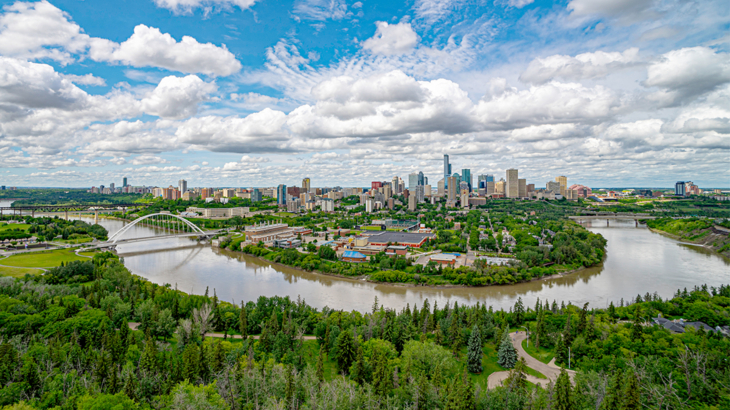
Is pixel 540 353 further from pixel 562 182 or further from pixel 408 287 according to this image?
pixel 562 182

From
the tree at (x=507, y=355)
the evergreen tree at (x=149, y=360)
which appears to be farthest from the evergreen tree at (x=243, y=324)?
the tree at (x=507, y=355)

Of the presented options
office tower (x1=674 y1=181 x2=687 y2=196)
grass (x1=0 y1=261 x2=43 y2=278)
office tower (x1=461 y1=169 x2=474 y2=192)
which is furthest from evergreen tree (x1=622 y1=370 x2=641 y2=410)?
office tower (x1=461 y1=169 x2=474 y2=192)

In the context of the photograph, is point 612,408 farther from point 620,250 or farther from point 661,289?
point 620,250

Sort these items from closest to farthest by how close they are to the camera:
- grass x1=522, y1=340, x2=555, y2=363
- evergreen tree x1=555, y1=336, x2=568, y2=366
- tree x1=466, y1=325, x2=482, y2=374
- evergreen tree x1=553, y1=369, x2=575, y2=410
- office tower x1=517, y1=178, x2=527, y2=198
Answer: evergreen tree x1=553, y1=369, x2=575, y2=410
tree x1=466, y1=325, x2=482, y2=374
evergreen tree x1=555, y1=336, x2=568, y2=366
grass x1=522, y1=340, x2=555, y2=363
office tower x1=517, y1=178, x2=527, y2=198

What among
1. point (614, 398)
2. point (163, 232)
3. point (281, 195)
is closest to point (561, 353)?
point (614, 398)

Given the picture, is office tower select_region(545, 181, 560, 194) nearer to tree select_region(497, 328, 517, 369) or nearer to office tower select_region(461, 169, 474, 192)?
office tower select_region(461, 169, 474, 192)
